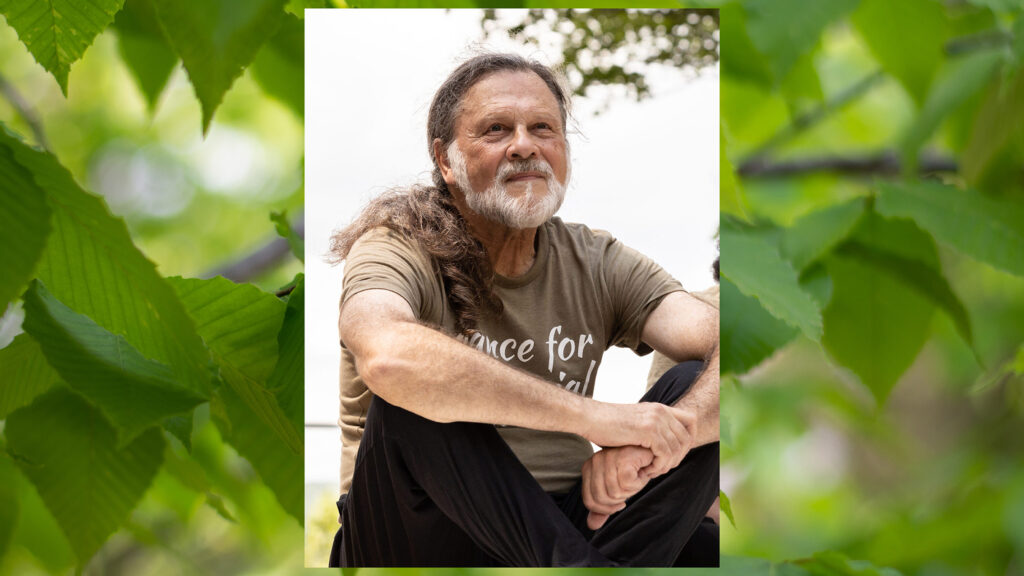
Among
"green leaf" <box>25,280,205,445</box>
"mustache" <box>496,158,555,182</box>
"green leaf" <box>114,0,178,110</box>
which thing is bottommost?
"green leaf" <box>25,280,205,445</box>

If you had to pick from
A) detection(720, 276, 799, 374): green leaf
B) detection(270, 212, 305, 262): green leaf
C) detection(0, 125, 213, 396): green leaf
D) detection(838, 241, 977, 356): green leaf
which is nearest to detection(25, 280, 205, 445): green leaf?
detection(0, 125, 213, 396): green leaf

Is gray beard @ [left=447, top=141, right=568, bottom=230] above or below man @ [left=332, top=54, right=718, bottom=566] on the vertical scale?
above

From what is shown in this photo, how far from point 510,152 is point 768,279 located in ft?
0.38

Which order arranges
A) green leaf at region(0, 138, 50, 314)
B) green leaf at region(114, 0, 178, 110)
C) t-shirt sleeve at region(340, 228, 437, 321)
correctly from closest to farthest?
green leaf at region(0, 138, 50, 314)
t-shirt sleeve at region(340, 228, 437, 321)
green leaf at region(114, 0, 178, 110)

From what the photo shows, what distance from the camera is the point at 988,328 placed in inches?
41.9

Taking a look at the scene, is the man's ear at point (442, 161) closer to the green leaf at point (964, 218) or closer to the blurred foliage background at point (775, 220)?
the blurred foliage background at point (775, 220)

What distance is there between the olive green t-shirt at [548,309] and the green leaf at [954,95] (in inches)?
8.9

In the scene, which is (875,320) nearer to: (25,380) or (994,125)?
(994,125)

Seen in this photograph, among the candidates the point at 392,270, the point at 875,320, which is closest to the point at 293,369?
the point at 392,270

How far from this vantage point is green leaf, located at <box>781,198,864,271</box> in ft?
1.39

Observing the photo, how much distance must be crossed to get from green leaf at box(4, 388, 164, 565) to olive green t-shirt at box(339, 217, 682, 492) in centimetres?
8

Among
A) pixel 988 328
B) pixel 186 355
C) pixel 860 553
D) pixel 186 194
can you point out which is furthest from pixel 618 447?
pixel 186 194

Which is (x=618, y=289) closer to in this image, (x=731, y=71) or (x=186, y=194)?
(x=731, y=71)

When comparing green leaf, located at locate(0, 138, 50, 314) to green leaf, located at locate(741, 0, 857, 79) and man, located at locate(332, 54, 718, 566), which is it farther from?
green leaf, located at locate(741, 0, 857, 79)
